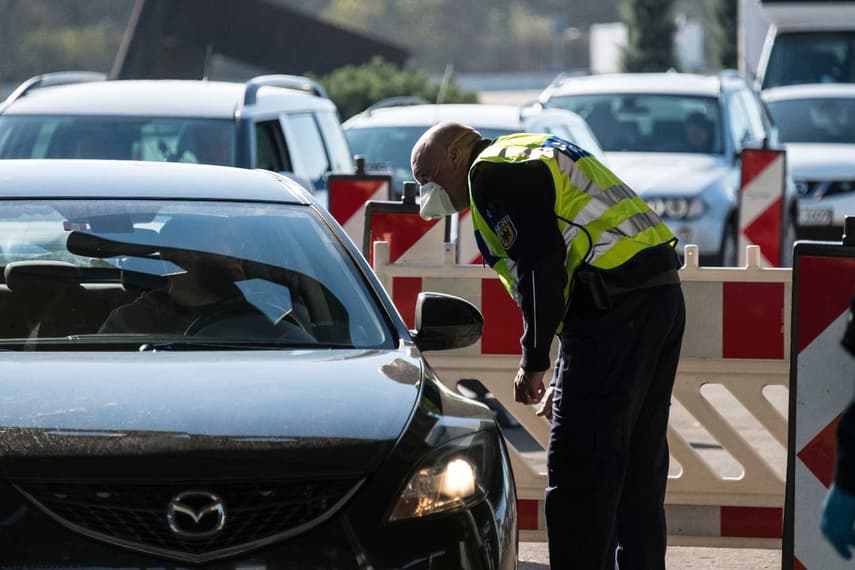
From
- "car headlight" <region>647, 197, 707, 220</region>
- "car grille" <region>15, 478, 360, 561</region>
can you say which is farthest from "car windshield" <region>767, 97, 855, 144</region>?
"car grille" <region>15, 478, 360, 561</region>

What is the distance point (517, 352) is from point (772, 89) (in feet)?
53.1

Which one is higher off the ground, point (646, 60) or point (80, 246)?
point (80, 246)

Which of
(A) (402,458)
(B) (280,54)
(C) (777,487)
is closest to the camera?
(A) (402,458)

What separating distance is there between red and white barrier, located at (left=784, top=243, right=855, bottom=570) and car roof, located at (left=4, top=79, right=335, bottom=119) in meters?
6.19

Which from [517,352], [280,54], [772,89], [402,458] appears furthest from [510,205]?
[280,54]

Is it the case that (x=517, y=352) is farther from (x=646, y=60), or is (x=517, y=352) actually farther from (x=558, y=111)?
(x=646, y=60)

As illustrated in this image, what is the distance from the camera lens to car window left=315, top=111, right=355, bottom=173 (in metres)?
12.6

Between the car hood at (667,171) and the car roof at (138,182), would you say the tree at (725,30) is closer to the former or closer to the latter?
the car hood at (667,171)

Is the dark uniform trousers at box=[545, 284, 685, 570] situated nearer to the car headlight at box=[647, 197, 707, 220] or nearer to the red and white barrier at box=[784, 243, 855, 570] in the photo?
the red and white barrier at box=[784, 243, 855, 570]

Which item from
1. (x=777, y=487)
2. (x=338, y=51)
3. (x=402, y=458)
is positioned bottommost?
(x=338, y=51)

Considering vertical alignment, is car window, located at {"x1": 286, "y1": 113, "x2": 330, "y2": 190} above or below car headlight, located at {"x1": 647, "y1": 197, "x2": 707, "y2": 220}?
above

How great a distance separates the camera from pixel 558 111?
1351 centimetres

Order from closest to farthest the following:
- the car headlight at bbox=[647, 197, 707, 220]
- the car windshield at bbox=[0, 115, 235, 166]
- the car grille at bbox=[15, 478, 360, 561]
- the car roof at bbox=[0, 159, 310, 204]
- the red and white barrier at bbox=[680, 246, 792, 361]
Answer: the car grille at bbox=[15, 478, 360, 561]
the car roof at bbox=[0, 159, 310, 204]
the red and white barrier at bbox=[680, 246, 792, 361]
the car windshield at bbox=[0, 115, 235, 166]
the car headlight at bbox=[647, 197, 707, 220]

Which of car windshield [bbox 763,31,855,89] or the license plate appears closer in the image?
the license plate
